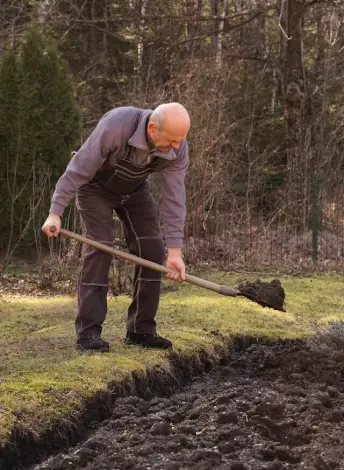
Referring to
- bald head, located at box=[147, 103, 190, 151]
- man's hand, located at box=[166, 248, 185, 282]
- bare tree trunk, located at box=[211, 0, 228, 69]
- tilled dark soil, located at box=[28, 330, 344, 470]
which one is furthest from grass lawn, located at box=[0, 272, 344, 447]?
bare tree trunk, located at box=[211, 0, 228, 69]

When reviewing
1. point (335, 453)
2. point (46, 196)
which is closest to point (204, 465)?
point (335, 453)

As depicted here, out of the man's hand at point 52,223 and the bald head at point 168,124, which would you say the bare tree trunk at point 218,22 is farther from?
the man's hand at point 52,223

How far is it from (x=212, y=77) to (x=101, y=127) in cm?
954

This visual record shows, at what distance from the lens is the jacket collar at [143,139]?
15.8 ft

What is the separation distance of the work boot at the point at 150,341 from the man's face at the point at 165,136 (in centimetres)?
146

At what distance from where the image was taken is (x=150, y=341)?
556 centimetres

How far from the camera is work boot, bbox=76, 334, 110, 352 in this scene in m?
5.32

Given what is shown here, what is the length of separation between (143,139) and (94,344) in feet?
4.81

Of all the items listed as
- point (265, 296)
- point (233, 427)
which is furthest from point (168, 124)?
point (265, 296)

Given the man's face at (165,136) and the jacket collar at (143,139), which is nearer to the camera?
the man's face at (165,136)

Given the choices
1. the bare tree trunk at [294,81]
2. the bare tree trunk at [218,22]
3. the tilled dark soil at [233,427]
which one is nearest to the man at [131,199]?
the tilled dark soil at [233,427]

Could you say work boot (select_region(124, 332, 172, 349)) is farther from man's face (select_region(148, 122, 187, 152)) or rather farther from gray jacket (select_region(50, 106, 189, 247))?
man's face (select_region(148, 122, 187, 152))

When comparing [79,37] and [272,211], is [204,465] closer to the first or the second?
[272,211]

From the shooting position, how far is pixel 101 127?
191 inches
